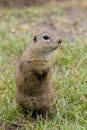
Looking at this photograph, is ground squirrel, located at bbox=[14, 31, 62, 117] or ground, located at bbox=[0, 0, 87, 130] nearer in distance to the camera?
ground squirrel, located at bbox=[14, 31, 62, 117]

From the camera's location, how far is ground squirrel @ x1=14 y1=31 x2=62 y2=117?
4.61 meters

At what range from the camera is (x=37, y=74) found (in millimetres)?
4656

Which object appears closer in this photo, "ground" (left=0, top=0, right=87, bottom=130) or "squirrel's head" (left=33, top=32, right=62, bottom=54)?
"squirrel's head" (left=33, top=32, right=62, bottom=54)

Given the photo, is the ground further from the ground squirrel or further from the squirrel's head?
the squirrel's head

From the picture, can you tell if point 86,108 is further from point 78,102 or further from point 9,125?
point 9,125

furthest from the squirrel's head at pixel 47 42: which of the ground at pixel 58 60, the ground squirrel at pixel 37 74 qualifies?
the ground at pixel 58 60

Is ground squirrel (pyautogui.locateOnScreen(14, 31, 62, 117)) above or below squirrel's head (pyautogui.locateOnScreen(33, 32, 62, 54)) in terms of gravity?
below

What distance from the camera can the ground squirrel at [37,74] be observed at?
4.61 m

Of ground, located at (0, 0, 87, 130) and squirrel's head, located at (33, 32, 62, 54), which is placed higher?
squirrel's head, located at (33, 32, 62, 54)

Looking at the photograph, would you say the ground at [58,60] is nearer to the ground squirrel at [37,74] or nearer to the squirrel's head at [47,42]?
the ground squirrel at [37,74]

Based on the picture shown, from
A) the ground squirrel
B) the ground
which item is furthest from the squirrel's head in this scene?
the ground

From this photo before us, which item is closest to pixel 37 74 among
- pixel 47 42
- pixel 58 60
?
pixel 47 42

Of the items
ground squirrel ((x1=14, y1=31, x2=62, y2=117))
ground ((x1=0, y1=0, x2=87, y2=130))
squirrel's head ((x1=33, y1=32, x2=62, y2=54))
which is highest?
squirrel's head ((x1=33, y1=32, x2=62, y2=54))

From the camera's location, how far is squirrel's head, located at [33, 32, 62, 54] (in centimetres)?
452
